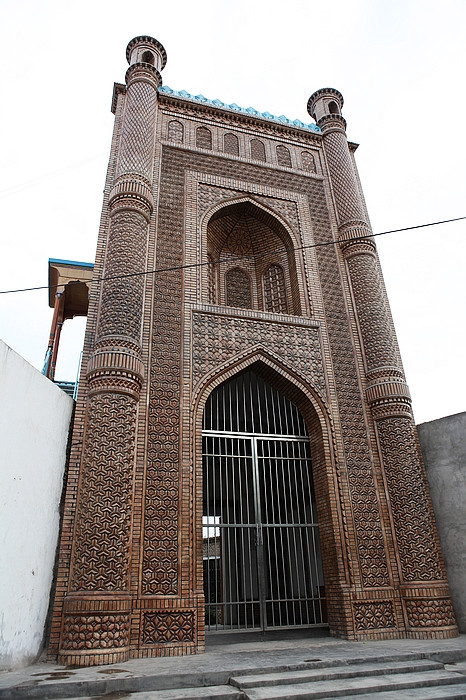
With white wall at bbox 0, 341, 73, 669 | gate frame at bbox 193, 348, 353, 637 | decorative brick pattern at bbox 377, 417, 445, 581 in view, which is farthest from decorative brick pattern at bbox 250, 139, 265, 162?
white wall at bbox 0, 341, 73, 669

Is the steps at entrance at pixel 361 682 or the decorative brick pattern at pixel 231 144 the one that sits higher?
the decorative brick pattern at pixel 231 144

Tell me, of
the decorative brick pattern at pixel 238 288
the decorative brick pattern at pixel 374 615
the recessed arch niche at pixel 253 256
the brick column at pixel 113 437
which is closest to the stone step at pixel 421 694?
the decorative brick pattern at pixel 374 615

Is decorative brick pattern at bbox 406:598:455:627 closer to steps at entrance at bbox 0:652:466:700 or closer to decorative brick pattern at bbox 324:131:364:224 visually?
steps at entrance at bbox 0:652:466:700

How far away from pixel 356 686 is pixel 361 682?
164 millimetres

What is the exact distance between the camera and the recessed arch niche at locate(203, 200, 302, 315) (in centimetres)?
835

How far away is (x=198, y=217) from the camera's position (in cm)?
789

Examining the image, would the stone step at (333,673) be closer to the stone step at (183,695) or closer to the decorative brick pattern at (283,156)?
the stone step at (183,695)

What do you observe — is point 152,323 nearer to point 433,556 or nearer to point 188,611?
point 188,611

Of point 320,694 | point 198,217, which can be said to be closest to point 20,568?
point 320,694

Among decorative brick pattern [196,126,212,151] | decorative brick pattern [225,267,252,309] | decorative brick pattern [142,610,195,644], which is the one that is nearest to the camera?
decorative brick pattern [142,610,195,644]

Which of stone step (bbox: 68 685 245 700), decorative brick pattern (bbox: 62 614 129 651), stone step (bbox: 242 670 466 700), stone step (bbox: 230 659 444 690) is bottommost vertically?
stone step (bbox: 242 670 466 700)

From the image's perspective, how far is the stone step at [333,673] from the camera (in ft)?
12.7

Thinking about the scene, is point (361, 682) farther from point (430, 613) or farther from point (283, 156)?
point (283, 156)

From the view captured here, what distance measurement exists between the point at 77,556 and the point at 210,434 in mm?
2288
